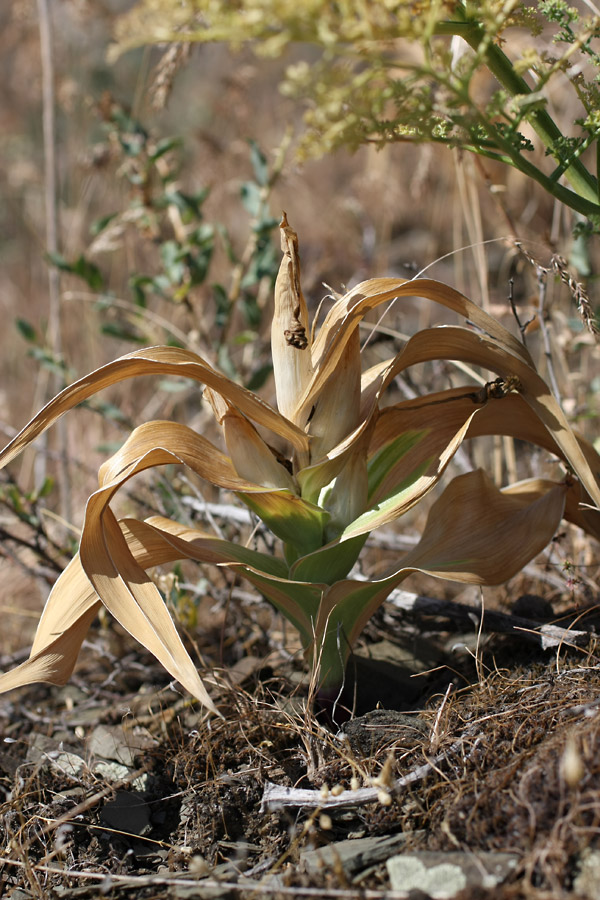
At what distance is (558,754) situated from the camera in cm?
95

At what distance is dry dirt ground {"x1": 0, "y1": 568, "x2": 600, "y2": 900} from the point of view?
88 centimetres

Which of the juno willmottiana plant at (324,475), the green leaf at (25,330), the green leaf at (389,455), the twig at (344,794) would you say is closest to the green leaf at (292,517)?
the juno willmottiana plant at (324,475)

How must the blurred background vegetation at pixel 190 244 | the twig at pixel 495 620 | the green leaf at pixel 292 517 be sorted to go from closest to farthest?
1. the green leaf at pixel 292 517
2. the twig at pixel 495 620
3. the blurred background vegetation at pixel 190 244

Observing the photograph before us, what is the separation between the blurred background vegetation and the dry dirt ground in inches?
23.1

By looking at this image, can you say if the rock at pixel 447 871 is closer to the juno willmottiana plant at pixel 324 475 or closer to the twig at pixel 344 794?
the twig at pixel 344 794

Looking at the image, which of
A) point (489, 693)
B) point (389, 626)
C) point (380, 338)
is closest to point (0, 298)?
point (380, 338)

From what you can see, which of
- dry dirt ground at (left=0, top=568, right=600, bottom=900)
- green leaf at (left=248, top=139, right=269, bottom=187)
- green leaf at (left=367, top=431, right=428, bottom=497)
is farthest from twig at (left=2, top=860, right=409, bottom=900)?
green leaf at (left=248, top=139, right=269, bottom=187)

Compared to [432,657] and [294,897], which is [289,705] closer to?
[432,657]

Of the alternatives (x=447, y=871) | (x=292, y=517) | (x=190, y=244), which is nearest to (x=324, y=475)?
(x=292, y=517)

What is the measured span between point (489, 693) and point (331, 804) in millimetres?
309

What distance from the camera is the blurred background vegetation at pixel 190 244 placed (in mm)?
1773

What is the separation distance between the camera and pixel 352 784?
1014mm

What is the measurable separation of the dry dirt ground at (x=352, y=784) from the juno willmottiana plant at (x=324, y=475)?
166 millimetres

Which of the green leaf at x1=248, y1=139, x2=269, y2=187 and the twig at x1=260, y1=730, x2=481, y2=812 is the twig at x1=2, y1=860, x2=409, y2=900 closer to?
the twig at x1=260, y1=730, x2=481, y2=812
